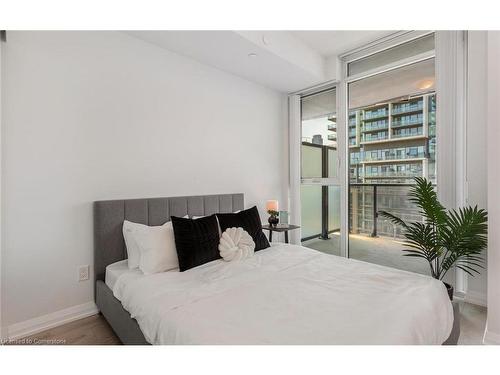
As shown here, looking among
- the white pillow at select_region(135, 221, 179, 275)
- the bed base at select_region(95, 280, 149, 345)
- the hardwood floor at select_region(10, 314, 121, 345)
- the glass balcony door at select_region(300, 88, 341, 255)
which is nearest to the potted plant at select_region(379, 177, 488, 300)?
the glass balcony door at select_region(300, 88, 341, 255)

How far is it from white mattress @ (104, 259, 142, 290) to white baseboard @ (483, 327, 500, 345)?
2.47 m

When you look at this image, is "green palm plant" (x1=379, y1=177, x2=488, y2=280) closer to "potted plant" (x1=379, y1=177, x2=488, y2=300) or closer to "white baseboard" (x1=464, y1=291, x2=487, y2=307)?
"potted plant" (x1=379, y1=177, x2=488, y2=300)

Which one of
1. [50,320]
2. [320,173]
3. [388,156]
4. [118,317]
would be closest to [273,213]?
[320,173]

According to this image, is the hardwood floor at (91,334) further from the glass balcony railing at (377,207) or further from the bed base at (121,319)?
the glass balcony railing at (377,207)

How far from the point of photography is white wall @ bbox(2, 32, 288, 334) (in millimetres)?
1850

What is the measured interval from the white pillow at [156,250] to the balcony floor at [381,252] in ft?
7.89

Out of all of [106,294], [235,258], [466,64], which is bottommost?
[106,294]

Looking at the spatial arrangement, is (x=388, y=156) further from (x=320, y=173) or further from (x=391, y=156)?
(x=320, y=173)

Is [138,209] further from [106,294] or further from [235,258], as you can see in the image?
[235,258]

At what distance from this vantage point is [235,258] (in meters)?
2.19

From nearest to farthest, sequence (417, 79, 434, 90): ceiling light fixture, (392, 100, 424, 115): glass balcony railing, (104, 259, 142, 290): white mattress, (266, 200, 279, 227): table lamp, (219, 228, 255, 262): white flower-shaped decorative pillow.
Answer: (104, 259, 142, 290): white mattress, (219, 228, 255, 262): white flower-shaped decorative pillow, (417, 79, 434, 90): ceiling light fixture, (392, 100, 424, 115): glass balcony railing, (266, 200, 279, 227): table lamp
